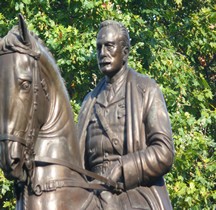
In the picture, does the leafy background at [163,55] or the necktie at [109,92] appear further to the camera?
the leafy background at [163,55]

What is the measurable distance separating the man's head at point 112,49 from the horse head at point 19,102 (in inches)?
43.4

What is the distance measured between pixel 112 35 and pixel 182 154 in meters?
10.4

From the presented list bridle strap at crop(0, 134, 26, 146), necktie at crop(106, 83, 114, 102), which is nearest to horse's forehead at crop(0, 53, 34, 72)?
bridle strap at crop(0, 134, 26, 146)

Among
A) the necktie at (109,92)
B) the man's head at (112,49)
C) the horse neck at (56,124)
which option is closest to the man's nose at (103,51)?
the man's head at (112,49)

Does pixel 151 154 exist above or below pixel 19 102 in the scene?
below

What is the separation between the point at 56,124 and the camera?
845 centimetres

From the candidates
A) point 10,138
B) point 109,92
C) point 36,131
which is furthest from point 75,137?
point 109,92

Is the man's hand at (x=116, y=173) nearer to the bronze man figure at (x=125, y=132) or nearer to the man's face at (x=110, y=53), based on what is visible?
the bronze man figure at (x=125, y=132)

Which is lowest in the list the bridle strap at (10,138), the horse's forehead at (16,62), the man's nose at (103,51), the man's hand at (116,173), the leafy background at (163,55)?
the man's hand at (116,173)

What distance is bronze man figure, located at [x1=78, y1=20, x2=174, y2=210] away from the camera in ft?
29.1

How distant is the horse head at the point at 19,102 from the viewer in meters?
8.05

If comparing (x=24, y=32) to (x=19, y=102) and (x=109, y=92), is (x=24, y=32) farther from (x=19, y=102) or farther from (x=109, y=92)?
(x=109, y=92)

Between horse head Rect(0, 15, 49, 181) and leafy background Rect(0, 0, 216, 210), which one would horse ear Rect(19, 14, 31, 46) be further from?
leafy background Rect(0, 0, 216, 210)

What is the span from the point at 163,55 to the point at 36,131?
12.7m
